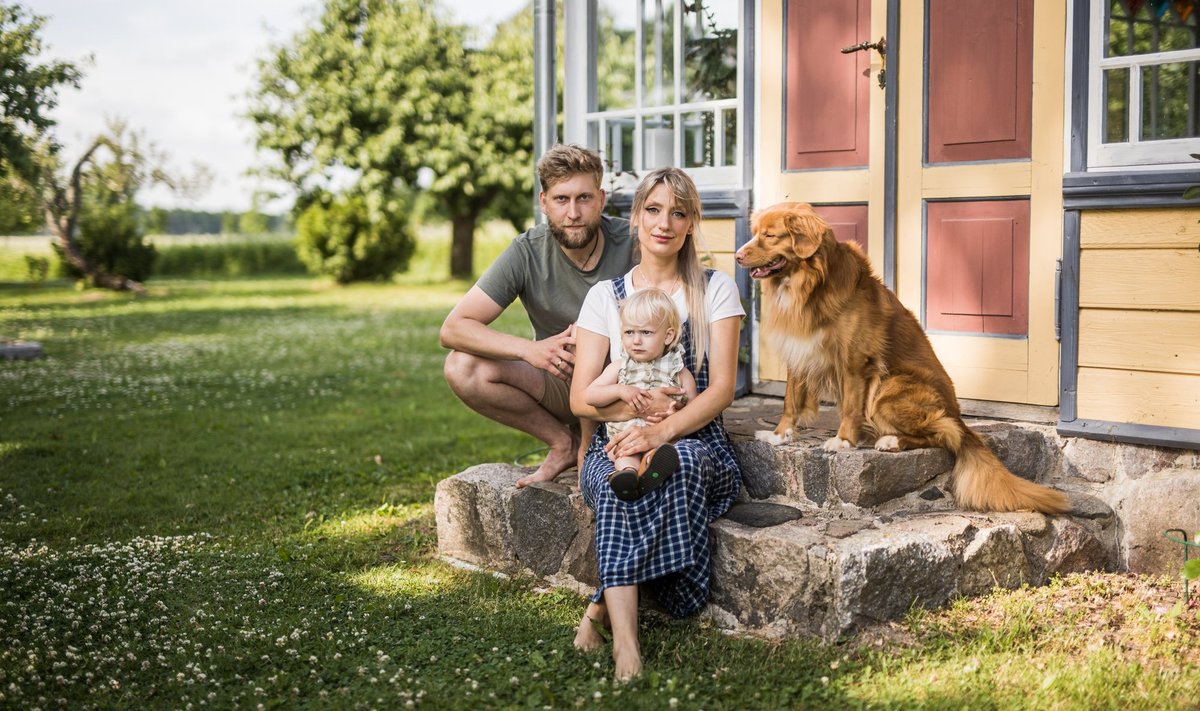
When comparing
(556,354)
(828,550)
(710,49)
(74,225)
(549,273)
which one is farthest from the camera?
(74,225)

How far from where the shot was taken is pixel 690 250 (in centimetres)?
382

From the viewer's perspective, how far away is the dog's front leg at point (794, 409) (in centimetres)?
407

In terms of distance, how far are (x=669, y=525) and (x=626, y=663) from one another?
476 mm

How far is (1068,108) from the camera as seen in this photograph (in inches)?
166

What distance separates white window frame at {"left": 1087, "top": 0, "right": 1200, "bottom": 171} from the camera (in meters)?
4.02

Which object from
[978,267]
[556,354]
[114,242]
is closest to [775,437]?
[556,354]

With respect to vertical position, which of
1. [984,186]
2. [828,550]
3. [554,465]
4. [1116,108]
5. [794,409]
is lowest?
[828,550]

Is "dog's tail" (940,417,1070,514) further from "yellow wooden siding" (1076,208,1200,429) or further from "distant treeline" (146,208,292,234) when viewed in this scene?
"distant treeline" (146,208,292,234)

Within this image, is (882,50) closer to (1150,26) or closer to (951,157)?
(951,157)

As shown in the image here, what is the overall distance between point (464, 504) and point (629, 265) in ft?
4.13

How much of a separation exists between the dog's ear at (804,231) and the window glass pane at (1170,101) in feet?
4.78

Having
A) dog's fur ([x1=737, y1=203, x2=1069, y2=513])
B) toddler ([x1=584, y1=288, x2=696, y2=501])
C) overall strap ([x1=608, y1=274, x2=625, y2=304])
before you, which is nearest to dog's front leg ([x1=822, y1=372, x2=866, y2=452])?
dog's fur ([x1=737, y1=203, x2=1069, y2=513])

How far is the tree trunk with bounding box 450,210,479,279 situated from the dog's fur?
66.2 ft

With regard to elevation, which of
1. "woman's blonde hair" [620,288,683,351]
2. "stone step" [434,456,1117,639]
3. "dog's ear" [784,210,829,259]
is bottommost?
"stone step" [434,456,1117,639]
